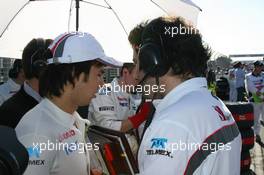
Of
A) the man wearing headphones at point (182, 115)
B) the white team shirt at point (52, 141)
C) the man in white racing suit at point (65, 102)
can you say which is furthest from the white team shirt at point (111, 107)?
the man wearing headphones at point (182, 115)

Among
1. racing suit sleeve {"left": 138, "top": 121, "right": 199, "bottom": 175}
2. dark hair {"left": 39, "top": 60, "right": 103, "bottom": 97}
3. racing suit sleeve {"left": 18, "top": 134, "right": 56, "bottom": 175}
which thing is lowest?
racing suit sleeve {"left": 18, "top": 134, "right": 56, "bottom": 175}

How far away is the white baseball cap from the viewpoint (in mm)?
1983

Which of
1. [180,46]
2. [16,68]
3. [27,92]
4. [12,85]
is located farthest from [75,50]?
[12,85]

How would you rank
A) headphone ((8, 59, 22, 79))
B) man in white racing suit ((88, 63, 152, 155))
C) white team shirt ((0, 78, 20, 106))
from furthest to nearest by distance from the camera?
white team shirt ((0, 78, 20, 106))
headphone ((8, 59, 22, 79))
man in white racing suit ((88, 63, 152, 155))

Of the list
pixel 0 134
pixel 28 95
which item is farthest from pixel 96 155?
pixel 0 134

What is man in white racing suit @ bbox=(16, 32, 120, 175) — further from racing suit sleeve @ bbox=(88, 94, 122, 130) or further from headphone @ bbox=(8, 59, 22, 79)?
headphone @ bbox=(8, 59, 22, 79)

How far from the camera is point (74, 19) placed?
4.08 m

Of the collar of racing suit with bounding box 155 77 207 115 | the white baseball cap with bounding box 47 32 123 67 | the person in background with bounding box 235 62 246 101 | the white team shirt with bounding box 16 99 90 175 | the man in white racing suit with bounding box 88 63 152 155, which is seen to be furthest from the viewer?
the person in background with bounding box 235 62 246 101

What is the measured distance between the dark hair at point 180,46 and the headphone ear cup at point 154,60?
23mm

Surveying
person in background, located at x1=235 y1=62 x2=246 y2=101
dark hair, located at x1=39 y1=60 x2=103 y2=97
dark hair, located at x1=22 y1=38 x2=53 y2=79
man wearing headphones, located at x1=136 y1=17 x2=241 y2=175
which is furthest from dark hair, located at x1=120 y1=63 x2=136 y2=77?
person in background, located at x1=235 y1=62 x2=246 y2=101

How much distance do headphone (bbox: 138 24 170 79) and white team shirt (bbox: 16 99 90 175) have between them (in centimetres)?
53

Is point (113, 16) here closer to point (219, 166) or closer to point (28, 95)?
point (28, 95)

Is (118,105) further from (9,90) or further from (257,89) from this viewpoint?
(257,89)

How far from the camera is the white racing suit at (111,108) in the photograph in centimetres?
333
